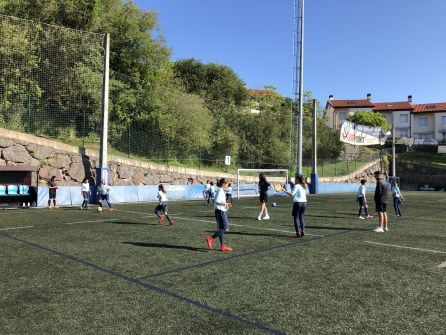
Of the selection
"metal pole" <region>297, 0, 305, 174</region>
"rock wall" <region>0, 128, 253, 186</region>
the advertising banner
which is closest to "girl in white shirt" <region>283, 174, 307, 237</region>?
"rock wall" <region>0, 128, 253, 186</region>

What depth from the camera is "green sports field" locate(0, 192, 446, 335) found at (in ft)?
15.6

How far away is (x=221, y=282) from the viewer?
21.2 ft

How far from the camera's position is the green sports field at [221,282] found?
187 inches

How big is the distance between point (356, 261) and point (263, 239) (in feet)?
9.81

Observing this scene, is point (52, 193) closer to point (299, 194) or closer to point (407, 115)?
point (299, 194)

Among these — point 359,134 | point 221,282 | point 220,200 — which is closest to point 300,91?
point 359,134

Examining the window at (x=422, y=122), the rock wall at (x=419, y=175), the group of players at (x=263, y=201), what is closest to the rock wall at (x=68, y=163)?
the group of players at (x=263, y=201)

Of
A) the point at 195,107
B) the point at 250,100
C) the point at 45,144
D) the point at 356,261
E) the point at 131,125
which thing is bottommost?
the point at 356,261

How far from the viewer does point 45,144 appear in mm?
22688

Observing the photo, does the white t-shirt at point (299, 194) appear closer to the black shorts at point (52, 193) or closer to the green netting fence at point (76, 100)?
the black shorts at point (52, 193)

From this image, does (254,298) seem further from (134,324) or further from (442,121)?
(442,121)

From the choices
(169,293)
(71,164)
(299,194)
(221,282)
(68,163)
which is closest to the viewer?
(169,293)

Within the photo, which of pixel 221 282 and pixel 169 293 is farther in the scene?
pixel 221 282

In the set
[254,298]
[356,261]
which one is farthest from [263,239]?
[254,298]
